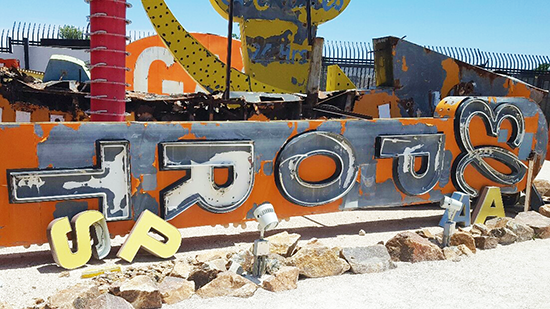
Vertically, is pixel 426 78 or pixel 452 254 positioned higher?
pixel 426 78

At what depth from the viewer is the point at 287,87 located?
1034 centimetres

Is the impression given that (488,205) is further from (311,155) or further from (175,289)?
(175,289)

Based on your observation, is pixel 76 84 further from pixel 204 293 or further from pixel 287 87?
pixel 204 293

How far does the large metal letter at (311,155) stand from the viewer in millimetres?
6113

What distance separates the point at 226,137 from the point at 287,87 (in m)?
4.74

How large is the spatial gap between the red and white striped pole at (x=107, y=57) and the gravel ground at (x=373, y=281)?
4.96 ft

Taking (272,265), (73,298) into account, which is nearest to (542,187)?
(272,265)

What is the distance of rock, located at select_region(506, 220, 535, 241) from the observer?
6.39 m

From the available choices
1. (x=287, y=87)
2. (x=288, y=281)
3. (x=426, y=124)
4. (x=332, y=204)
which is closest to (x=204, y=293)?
(x=288, y=281)

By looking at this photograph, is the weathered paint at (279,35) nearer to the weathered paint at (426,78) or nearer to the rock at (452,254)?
the weathered paint at (426,78)

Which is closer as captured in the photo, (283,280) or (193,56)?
(283,280)

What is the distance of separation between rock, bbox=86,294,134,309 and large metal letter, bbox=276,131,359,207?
8.77 feet

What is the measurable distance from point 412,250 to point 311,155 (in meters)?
1.56

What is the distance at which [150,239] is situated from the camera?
5285mm
